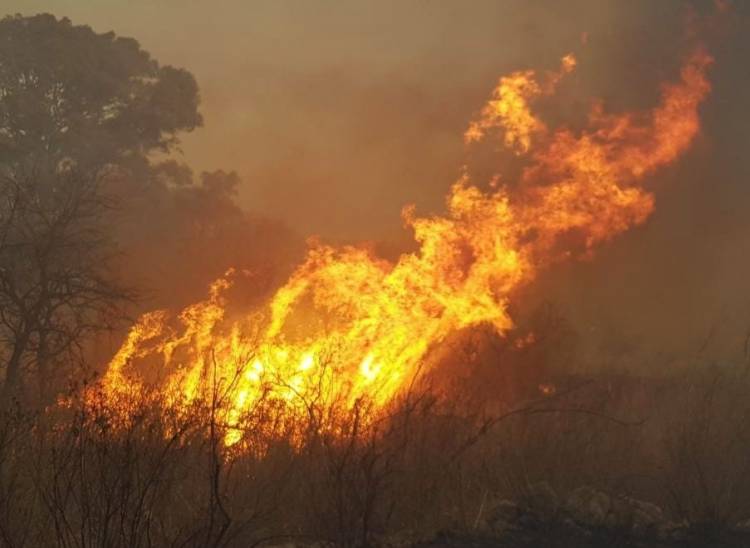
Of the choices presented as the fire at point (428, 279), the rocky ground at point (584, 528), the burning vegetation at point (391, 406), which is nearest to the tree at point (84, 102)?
the burning vegetation at point (391, 406)

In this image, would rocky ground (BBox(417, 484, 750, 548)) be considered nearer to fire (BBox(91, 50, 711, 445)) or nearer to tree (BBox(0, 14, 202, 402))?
fire (BBox(91, 50, 711, 445))

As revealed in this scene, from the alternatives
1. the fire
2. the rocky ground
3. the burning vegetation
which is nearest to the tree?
the burning vegetation

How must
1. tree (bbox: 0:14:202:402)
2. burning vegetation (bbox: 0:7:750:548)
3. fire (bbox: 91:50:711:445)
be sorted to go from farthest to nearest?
tree (bbox: 0:14:202:402)
fire (bbox: 91:50:711:445)
burning vegetation (bbox: 0:7:750:548)

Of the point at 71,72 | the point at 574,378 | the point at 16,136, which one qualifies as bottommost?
the point at 574,378

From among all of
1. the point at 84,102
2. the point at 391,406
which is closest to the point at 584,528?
the point at 391,406

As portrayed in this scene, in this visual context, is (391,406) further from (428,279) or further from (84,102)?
(84,102)

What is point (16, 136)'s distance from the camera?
30844 mm

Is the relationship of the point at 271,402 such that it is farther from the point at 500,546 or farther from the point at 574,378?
the point at 574,378

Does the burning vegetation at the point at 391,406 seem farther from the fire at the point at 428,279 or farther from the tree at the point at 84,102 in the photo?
the tree at the point at 84,102

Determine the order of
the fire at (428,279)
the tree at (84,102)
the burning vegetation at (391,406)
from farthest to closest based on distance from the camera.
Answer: the tree at (84,102) < the fire at (428,279) < the burning vegetation at (391,406)

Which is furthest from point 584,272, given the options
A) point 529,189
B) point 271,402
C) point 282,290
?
point 271,402

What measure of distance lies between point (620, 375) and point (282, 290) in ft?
23.6

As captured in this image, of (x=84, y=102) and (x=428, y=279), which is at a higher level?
(x=84, y=102)

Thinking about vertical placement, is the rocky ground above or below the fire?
below
